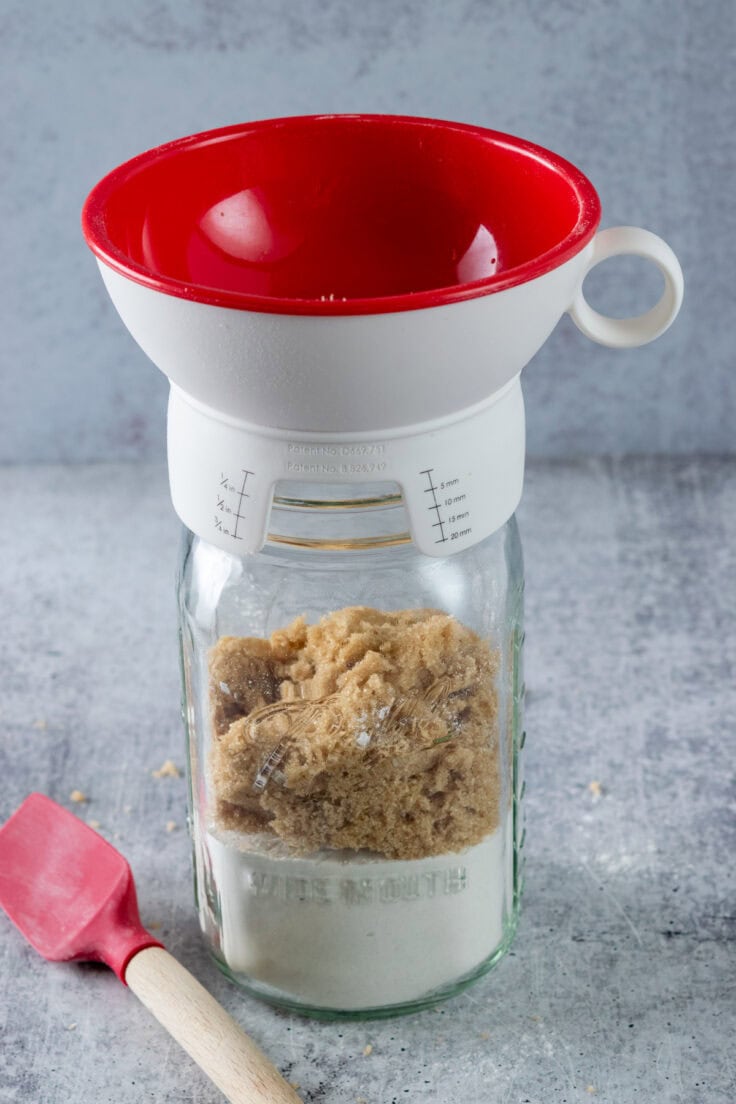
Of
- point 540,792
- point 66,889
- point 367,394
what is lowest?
point 540,792

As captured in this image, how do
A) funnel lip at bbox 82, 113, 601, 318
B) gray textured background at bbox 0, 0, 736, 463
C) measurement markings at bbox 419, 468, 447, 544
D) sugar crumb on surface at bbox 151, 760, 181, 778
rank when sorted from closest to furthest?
funnel lip at bbox 82, 113, 601, 318, measurement markings at bbox 419, 468, 447, 544, sugar crumb on surface at bbox 151, 760, 181, 778, gray textured background at bbox 0, 0, 736, 463

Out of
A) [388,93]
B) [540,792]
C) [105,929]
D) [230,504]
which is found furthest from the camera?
[388,93]

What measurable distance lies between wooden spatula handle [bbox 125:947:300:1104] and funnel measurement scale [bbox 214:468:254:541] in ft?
1.04

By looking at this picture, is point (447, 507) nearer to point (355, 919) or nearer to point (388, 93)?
point (355, 919)

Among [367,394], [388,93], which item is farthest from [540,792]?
[388,93]

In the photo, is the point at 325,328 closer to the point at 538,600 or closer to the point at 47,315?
the point at 538,600

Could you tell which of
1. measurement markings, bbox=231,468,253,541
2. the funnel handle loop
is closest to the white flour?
measurement markings, bbox=231,468,253,541

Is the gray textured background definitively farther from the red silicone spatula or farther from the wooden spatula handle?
the wooden spatula handle

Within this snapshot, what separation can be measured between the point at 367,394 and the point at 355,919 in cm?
38

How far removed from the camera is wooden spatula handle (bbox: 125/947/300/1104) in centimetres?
96

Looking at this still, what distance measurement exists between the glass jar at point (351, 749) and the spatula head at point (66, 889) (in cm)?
6

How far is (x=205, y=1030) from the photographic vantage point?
998 mm

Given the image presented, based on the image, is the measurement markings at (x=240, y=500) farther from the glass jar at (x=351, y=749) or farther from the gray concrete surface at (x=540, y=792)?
the gray concrete surface at (x=540, y=792)

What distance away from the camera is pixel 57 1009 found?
1083 millimetres
